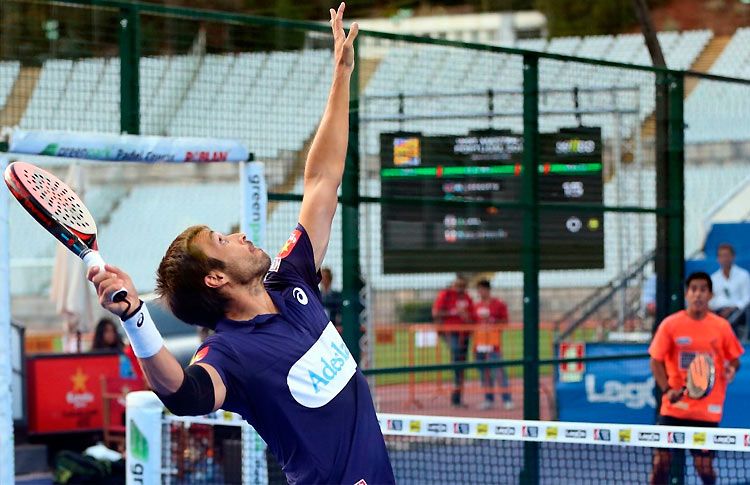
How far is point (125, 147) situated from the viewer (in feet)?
22.2

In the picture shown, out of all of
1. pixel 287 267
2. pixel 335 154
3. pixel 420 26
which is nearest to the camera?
pixel 287 267

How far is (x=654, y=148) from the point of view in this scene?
11.0 m

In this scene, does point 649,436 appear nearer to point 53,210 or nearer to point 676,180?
point 53,210

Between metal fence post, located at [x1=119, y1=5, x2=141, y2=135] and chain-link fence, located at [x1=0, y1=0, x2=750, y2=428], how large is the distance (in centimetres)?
1

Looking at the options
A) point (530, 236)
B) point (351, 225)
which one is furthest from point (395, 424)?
point (530, 236)

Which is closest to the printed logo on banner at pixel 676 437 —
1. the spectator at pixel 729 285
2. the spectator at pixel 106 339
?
the spectator at pixel 729 285

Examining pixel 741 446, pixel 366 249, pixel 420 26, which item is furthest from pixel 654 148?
pixel 420 26

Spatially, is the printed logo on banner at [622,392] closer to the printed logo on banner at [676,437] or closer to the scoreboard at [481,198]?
the scoreboard at [481,198]

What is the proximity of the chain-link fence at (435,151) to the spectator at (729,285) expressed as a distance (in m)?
0.67

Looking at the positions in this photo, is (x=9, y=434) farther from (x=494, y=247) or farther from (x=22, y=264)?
(x=22, y=264)

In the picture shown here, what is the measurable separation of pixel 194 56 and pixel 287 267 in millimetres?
4209

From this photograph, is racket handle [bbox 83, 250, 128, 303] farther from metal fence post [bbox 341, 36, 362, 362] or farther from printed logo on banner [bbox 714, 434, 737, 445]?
metal fence post [bbox 341, 36, 362, 362]

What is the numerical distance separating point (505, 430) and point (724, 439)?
1.03 m

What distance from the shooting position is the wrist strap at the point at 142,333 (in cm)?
327
